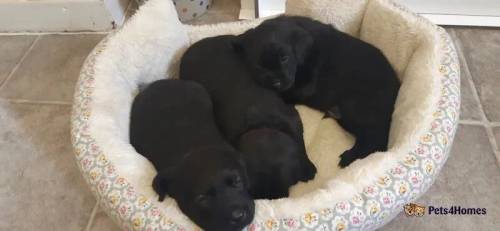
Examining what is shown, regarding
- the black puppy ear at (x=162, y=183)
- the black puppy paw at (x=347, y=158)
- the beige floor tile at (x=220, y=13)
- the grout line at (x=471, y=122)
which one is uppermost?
the black puppy ear at (x=162, y=183)

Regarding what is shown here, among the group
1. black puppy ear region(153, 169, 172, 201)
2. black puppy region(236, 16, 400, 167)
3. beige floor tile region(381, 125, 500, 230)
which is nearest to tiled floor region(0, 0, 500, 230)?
beige floor tile region(381, 125, 500, 230)

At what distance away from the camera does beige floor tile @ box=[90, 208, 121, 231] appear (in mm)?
1293

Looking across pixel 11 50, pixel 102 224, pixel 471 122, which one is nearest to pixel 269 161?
pixel 102 224

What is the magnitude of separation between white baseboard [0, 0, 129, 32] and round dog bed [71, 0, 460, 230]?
21.4 inches

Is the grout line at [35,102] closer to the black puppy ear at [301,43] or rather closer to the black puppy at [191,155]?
the black puppy at [191,155]

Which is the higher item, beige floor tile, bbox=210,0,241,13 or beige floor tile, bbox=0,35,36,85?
beige floor tile, bbox=210,0,241,13

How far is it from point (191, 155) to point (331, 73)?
1.81 feet

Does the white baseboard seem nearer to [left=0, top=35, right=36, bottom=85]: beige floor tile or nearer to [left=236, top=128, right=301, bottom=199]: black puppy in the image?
[left=0, top=35, right=36, bottom=85]: beige floor tile

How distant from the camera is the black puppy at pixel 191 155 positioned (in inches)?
35.3

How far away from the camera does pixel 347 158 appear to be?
1.22 metres

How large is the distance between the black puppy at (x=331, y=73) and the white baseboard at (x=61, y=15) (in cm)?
85

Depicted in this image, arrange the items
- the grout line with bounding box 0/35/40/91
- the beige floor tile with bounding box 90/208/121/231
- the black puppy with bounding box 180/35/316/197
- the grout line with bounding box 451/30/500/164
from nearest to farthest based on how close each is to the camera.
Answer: the black puppy with bounding box 180/35/316/197
the beige floor tile with bounding box 90/208/121/231
the grout line with bounding box 451/30/500/164
the grout line with bounding box 0/35/40/91

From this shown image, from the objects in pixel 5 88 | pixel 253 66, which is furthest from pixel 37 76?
pixel 253 66

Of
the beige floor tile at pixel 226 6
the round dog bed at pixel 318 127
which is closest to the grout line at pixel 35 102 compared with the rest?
the round dog bed at pixel 318 127
